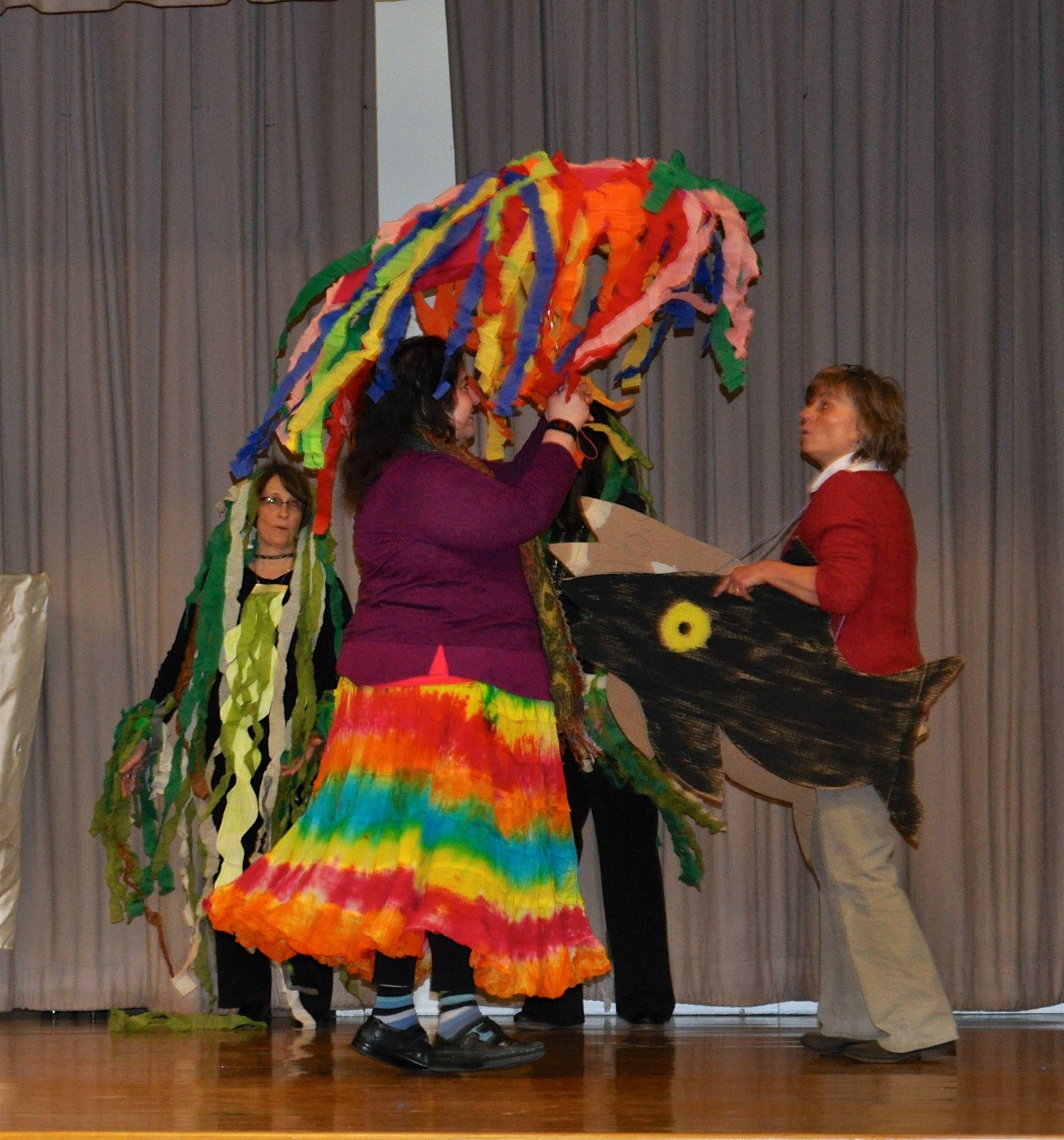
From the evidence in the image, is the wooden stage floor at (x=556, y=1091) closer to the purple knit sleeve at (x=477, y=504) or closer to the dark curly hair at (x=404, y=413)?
the purple knit sleeve at (x=477, y=504)

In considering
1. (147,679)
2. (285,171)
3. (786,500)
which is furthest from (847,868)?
(285,171)

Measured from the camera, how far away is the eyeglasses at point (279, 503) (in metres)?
4.32

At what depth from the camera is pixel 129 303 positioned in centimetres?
483

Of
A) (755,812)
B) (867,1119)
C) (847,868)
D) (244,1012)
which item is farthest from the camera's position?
(755,812)

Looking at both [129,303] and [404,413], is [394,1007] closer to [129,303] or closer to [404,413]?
[404,413]

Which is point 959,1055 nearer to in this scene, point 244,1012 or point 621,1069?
point 621,1069

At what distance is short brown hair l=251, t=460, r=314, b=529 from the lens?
4.34 metres

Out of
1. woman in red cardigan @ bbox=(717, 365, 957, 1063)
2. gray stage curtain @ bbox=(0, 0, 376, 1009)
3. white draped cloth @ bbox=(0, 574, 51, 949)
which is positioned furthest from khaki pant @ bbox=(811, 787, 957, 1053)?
white draped cloth @ bbox=(0, 574, 51, 949)

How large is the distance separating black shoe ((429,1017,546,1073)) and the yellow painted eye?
2.99ft

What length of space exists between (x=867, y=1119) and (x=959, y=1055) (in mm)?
1109

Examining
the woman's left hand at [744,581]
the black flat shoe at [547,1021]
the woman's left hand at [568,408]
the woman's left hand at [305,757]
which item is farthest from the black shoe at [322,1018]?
the woman's left hand at [568,408]

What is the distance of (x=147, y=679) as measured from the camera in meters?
4.77

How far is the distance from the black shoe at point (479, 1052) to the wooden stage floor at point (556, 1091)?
3 centimetres

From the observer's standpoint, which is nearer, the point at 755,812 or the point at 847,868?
the point at 847,868
